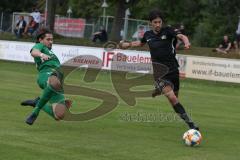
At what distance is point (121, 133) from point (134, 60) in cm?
1810

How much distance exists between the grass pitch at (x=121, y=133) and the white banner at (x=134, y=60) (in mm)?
7982

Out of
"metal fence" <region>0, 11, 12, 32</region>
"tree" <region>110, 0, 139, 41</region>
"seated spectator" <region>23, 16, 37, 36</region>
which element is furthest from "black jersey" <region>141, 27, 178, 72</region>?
"metal fence" <region>0, 11, 12, 32</region>

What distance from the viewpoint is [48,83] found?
39.8 ft

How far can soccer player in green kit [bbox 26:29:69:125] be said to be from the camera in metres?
12.1

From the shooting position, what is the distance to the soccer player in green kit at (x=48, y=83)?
39.7ft

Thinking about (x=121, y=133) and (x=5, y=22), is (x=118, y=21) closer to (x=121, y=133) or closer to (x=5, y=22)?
(x=5, y=22)

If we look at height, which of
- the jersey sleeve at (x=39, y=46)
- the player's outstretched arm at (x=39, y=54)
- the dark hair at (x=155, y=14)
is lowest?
the player's outstretched arm at (x=39, y=54)

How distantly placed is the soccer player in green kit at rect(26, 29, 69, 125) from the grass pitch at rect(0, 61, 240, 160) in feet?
1.01

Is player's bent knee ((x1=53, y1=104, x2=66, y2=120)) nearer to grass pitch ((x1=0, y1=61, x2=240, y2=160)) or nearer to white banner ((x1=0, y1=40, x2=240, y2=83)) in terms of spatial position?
grass pitch ((x1=0, y1=61, x2=240, y2=160))

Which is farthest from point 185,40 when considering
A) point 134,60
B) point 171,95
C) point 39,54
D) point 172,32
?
point 134,60

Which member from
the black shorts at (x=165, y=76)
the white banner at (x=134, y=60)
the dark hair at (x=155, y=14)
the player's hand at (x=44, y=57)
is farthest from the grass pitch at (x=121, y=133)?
the white banner at (x=134, y=60)

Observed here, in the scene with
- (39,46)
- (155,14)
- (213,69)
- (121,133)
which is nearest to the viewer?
(155,14)

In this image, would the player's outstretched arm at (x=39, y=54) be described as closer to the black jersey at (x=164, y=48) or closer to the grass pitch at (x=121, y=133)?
the grass pitch at (x=121, y=133)

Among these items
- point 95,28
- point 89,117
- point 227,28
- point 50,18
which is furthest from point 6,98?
point 227,28
